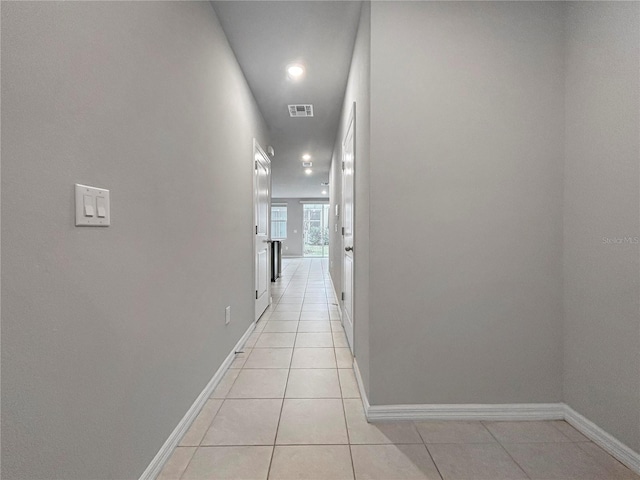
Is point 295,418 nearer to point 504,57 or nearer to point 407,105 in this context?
point 407,105

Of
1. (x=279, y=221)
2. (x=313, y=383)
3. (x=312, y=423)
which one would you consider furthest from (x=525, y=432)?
(x=279, y=221)

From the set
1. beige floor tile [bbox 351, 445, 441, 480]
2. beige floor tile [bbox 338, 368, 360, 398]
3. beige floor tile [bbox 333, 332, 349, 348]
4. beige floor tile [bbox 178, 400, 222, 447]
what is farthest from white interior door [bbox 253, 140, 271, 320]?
beige floor tile [bbox 351, 445, 441, 480]

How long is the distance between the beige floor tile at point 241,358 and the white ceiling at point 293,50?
2.57 metres

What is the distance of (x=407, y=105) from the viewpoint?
1.69 m

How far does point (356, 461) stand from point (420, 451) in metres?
0.33

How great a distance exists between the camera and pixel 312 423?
1704mm

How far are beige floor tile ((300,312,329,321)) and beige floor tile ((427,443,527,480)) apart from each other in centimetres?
230

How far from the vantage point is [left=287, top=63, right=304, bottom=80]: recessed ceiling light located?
2.79 m

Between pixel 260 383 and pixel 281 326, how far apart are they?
129 centimetres

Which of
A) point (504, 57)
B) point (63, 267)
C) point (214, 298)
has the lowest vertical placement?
point (214, 298)

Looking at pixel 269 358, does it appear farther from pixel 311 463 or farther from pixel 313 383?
pixel 311 463

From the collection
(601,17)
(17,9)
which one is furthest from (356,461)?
(601,17)

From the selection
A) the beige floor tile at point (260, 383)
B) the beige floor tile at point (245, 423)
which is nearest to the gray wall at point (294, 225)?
the beige floor tile at point (260, 383)

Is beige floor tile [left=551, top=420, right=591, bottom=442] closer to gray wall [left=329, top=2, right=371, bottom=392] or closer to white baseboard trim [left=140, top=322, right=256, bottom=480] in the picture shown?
gray wall [left=329, top=2, right=371, bottom=392]
